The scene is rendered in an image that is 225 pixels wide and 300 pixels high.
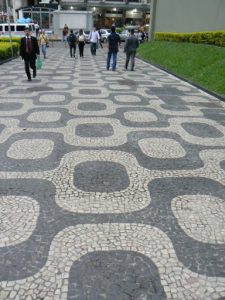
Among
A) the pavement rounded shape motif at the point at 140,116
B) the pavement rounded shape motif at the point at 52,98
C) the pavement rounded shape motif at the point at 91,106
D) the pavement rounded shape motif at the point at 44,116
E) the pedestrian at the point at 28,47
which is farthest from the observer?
the pedestrian at the point at 28,47

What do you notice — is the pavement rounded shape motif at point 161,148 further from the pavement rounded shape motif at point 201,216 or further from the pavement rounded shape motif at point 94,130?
the pavement rounded shape motif at point 201,216

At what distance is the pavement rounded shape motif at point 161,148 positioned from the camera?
5.07 meters

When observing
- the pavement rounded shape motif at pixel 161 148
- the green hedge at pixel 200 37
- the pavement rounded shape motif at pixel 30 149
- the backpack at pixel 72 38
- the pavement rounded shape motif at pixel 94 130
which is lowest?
the pavement rounded shape motif at pixel 30 149

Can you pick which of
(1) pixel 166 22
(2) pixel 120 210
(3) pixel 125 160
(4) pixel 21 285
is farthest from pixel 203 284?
(1) pixel 166 22

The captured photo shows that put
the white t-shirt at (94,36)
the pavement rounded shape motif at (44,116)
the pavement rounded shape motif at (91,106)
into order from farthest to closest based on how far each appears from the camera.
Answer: the white t-shirt at (94,36), the pavement rounded shape motif at (91,106), the pavement rounded shape motif at (44,116)

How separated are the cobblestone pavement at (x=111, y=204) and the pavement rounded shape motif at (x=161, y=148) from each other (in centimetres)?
2

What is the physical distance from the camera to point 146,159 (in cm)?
488

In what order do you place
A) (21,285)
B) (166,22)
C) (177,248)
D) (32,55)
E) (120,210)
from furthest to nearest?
(166,22) → (32,55) → (120,210) → (177,248) → (21,285)

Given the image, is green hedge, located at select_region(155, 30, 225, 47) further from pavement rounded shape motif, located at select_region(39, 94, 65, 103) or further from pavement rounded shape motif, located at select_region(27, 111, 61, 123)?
pavement rounded shape motif, located at select_region(27, 111, 61, 123)

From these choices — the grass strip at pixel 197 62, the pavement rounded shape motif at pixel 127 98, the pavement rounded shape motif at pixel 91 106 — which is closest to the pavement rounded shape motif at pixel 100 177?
the pavement rounded shape motif at pixel 91 106

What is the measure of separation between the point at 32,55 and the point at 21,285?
966 centimetres

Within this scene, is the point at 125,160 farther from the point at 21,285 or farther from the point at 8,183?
the point at 21,285

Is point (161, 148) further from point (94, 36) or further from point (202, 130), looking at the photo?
point (94, 36)

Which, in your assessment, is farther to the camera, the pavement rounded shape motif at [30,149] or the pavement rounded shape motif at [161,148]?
the pavement rounded shape motif at [161,148]
